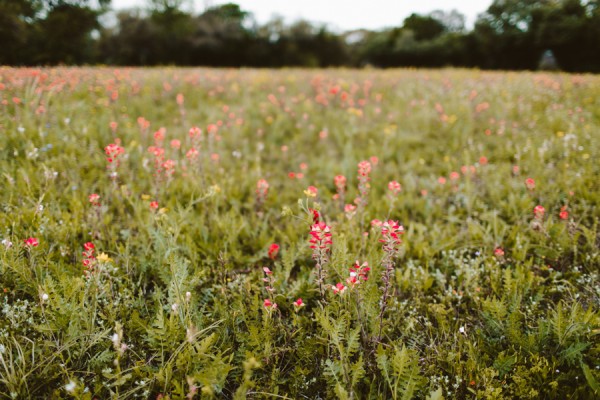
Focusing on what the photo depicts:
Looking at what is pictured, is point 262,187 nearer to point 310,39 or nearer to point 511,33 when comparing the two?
point 511,33

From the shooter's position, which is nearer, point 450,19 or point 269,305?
point 269,305

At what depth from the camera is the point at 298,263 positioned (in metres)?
3.15

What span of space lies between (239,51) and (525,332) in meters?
30.7

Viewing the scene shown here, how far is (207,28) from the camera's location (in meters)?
27.0

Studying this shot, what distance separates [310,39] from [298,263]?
1299 inches

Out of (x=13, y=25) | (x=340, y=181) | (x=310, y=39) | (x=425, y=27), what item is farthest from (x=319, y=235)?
(x=425, y=27)

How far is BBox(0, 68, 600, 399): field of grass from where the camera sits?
1.98 metres

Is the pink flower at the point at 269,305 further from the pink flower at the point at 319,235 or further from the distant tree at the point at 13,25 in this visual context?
the distant tree at the point at 13,25

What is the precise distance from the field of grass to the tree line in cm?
1343

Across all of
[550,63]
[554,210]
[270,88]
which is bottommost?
[554,210]

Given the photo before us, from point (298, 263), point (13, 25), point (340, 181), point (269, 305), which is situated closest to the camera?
point (269, 305)

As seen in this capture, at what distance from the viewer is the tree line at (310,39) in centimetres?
1710

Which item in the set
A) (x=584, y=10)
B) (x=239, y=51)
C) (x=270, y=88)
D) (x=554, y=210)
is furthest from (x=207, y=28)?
(x=554, y=210)

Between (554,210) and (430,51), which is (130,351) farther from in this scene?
(430,51)
